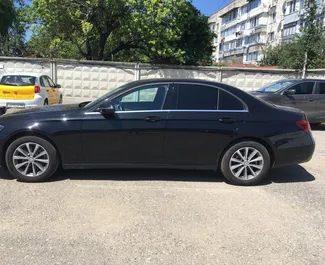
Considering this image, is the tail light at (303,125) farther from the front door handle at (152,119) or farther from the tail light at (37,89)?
the tail light at (37,89)

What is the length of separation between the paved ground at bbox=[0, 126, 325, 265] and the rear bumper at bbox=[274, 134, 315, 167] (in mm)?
380

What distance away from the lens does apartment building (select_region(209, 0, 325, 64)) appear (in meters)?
50.6

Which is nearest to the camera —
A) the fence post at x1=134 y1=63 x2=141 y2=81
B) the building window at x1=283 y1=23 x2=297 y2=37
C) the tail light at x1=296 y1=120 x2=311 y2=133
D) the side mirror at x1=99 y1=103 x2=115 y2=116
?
the side mirror at x1=99 y1=103 x2=115 y2=116

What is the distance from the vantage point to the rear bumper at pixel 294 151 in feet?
17.6

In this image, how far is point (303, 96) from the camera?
1148 centimetres

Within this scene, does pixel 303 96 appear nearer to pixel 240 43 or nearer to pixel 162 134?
pixel 162 134

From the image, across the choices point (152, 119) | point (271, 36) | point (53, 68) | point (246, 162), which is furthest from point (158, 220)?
point (271, 36)

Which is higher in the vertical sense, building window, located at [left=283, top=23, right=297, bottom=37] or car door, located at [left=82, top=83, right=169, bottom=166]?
building window, located at [left=283, top=23, right=297, bottom=37]

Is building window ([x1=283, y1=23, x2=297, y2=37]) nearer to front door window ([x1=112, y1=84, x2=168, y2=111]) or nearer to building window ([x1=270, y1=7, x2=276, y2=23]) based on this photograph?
building window ([x1=270, y1=7, x2=276, y2=23])


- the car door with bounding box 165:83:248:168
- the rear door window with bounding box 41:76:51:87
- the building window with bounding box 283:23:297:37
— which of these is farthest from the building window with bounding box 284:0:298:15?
the car door with bounding box 165:83:248:168

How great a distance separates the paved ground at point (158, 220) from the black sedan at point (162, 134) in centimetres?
32

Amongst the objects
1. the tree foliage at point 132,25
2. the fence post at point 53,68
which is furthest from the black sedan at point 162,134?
the tree foliage at point 132,25

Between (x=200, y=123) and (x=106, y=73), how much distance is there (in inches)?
530

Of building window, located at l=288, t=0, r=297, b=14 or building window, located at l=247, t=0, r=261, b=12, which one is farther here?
building window, located at l=247, t=0, r=261, b=12
